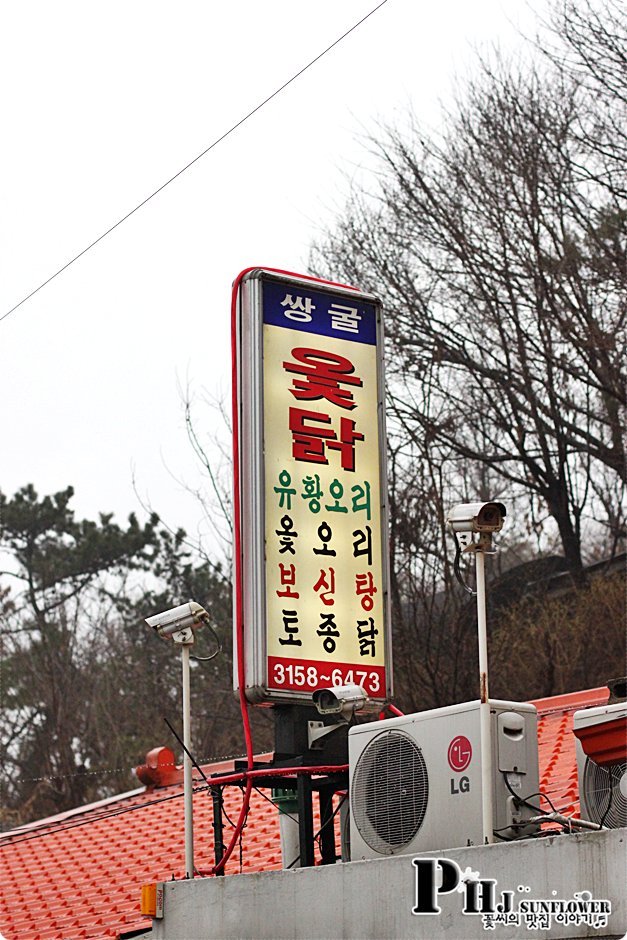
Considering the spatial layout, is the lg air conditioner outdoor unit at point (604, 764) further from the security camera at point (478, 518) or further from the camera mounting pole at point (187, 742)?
the camera mounting pole at point (187, 742)

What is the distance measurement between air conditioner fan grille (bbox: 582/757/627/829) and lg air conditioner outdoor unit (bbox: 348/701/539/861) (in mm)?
260

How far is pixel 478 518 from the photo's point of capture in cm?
654

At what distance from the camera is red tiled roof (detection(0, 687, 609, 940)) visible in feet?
32.3

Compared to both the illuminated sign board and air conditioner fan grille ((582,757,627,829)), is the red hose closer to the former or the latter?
the illuminated sign board

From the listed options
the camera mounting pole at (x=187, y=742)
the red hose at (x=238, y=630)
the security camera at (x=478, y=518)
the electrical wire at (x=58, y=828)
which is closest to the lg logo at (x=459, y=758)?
the security camera at (x=478, y=518)

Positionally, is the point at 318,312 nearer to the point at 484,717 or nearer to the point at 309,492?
the point at 309,492

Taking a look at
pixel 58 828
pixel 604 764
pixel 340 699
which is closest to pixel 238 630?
pixel 340 699

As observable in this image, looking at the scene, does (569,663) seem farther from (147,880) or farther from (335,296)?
(335,296)

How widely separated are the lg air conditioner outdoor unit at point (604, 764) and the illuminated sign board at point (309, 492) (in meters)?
1.93

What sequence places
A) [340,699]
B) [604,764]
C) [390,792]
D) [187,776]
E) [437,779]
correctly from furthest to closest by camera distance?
1. [187,776]
2. [340,699]
3. [390,792]
4. [437,779]
5. [604,764]

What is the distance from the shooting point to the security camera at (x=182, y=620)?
8.05 m

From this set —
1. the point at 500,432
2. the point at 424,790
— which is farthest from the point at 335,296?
the point at 500,432

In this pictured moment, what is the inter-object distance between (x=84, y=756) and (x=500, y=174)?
16411 millimetres

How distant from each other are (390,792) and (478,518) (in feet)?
4.94
